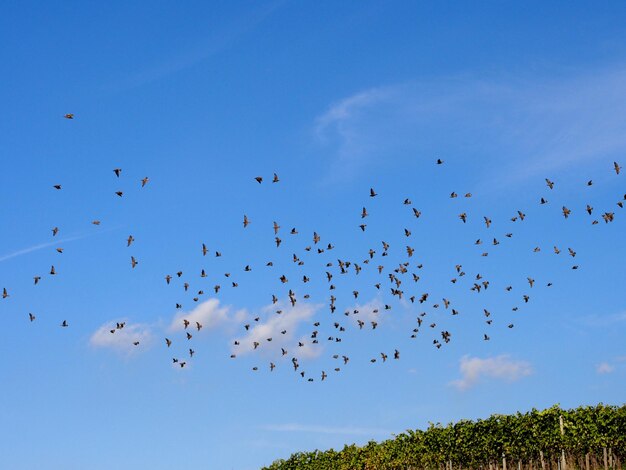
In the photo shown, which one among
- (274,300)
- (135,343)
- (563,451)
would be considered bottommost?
(563,451)

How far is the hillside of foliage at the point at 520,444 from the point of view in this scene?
166 feet

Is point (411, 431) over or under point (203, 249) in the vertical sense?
under

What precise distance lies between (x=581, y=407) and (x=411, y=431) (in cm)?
1411

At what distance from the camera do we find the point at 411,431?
61.6 m

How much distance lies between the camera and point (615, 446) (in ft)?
165

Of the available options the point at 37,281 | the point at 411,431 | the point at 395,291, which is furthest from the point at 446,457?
the point at 37,281

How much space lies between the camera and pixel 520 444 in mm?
53875

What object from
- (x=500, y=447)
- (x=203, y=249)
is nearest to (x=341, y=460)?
(x=500, y=447)

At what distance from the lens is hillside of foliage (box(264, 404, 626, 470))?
50688 millimetres

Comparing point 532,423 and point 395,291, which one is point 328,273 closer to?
point 395,291

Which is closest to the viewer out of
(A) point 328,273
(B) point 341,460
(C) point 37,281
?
(C) point 37,281

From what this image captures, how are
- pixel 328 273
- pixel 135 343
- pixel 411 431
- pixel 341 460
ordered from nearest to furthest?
pixel 135 343
pixel 328 273
pixel 411 431
pixel 341 460

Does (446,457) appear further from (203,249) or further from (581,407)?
(203,249)

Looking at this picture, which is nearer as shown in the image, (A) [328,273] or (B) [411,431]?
(A) [328,273]
